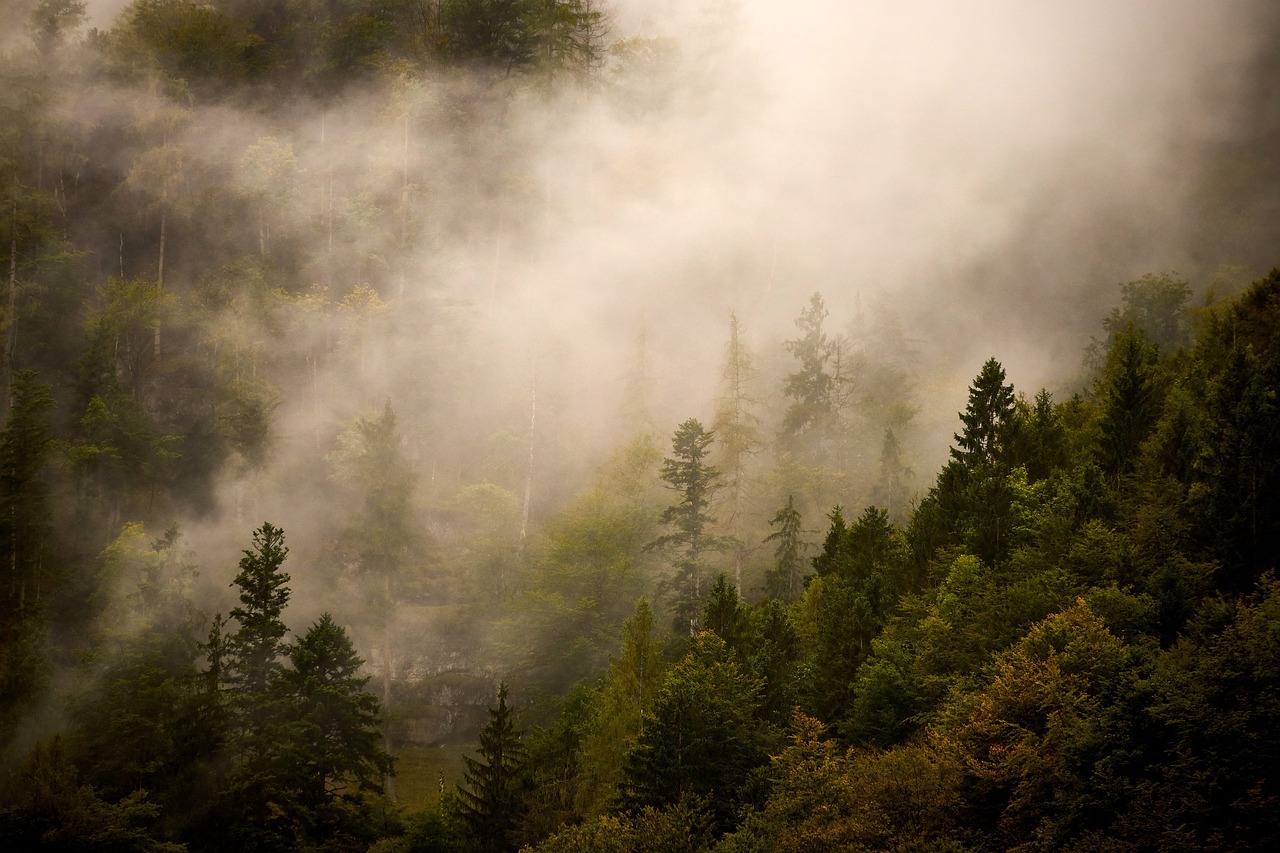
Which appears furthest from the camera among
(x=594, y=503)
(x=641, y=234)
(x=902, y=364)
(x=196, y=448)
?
(x=641, y=234)

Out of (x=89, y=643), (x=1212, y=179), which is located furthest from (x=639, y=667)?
(x=1212, y=179)

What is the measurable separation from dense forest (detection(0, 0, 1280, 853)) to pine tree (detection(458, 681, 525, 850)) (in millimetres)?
206

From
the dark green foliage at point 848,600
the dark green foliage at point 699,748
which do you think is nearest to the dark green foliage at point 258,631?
the dark green foliage at point 699,748

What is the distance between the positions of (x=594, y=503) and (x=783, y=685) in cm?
2808

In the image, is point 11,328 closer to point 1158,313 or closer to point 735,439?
point 735,439

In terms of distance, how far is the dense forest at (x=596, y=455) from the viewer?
2873 cm

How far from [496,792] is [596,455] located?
39.9 metres

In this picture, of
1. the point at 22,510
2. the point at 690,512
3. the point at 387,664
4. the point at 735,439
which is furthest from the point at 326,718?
the point at 735,439

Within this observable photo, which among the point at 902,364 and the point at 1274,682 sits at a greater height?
the point at 902,364

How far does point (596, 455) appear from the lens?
73.6 metres

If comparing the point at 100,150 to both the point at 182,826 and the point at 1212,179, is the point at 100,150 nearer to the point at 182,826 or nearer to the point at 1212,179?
the point at 182,826

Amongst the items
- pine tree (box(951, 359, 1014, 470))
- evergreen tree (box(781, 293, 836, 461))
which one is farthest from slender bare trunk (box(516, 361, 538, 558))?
pine tree (box(951, 359, 1014, 470))

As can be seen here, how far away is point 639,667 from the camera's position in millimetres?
38094

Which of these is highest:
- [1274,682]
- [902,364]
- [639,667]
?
[902,364]
